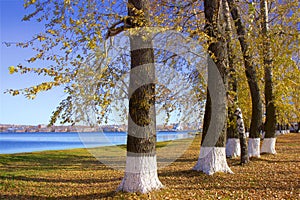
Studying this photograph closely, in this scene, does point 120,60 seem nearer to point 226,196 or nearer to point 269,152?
point 226,196

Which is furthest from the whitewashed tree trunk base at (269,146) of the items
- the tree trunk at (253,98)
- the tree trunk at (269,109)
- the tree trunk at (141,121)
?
the tree trunk at (141,121)

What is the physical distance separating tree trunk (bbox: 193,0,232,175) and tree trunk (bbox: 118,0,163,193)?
292 cm

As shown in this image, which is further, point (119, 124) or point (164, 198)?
point (119, 124)

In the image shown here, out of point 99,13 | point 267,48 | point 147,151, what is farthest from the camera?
point 267,48

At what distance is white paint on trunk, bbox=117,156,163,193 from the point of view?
7535 mm

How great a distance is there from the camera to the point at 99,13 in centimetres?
718

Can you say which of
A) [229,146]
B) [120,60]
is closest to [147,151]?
[120,60]

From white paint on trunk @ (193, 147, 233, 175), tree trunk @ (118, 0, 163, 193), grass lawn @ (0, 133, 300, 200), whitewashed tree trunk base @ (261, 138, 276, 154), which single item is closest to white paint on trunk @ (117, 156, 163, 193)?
tree trunk @ (118, 0, 163, 193)

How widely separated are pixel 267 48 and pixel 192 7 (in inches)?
131

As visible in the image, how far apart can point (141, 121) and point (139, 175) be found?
50.4 inches

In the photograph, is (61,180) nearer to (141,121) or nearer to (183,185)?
(183,185)

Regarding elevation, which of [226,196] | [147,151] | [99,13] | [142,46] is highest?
[99,13]

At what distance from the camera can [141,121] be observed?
7.65m

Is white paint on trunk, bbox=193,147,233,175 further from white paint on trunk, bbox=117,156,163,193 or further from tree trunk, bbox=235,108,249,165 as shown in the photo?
white paint on trunk, bbox=117,156,163,193
